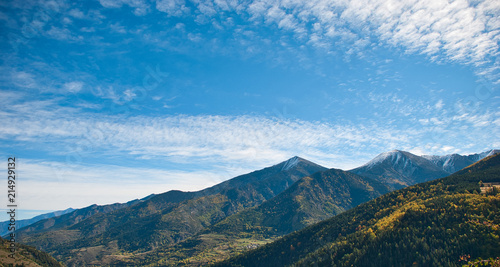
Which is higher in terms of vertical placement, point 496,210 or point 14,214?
point 14,214

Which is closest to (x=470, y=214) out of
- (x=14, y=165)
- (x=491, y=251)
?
(x=491, y=251)

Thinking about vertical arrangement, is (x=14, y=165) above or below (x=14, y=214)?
above

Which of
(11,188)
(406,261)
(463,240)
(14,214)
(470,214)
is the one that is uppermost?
(11,188)

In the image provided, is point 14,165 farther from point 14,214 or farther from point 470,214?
point 470,214

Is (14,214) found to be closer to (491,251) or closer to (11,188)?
(11,188)

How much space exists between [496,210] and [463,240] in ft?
113

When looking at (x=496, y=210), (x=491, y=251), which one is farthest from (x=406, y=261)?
(x=496, y=210)

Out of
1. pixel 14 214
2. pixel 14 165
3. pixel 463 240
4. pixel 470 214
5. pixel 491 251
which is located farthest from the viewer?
pixel 470 214

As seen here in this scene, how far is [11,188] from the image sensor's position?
11175cm

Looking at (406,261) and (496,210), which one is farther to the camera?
(406,261)

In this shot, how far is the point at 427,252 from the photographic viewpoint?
19438 centimetres

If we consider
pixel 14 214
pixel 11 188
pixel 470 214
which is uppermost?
pixel 11 188

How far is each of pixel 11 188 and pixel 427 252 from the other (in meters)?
265

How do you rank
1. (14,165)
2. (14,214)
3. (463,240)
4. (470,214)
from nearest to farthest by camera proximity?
(14,165)
(14,214)
(463,240)
(470,214)
